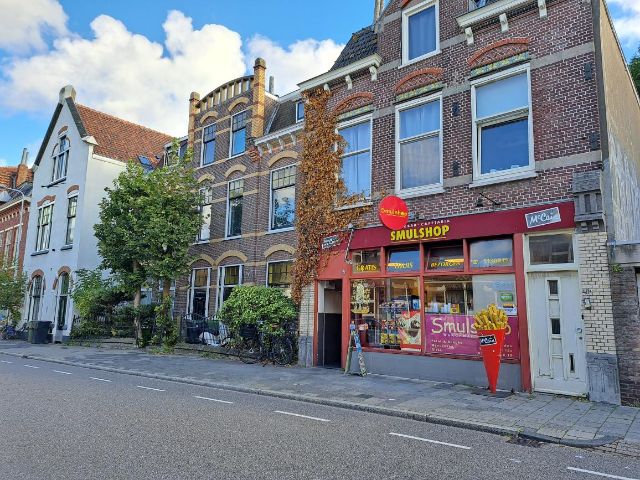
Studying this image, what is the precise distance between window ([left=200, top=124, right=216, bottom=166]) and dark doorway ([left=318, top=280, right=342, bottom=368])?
30.7 feet

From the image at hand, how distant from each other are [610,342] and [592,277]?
1.20m

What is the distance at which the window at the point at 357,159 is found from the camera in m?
12.9

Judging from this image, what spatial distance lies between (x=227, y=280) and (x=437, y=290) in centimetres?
965

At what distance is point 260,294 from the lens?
1401 centimetres

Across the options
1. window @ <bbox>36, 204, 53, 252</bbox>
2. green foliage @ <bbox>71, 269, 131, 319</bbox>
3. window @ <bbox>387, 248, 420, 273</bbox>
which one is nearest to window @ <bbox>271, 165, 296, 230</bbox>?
window @ <bbox>387, 248, 420, 273</bbox>

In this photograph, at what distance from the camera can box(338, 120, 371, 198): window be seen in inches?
508

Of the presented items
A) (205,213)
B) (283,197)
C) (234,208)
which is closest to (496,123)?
(283,197)

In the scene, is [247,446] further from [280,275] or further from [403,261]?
[280,275]

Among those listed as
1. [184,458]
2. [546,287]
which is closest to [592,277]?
[546,287]

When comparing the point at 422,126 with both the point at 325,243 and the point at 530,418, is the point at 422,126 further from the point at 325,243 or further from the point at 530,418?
the point at 530,418

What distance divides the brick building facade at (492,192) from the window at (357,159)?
0.13ft

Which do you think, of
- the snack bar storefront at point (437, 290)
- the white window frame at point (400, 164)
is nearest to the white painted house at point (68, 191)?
the snack bar storefront at point (437, 290)

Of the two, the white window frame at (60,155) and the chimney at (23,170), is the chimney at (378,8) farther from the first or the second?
the chimney at (23,170)

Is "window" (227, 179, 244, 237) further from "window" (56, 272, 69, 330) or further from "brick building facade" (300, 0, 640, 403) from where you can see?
"window" (56, 272, 69, 330)
